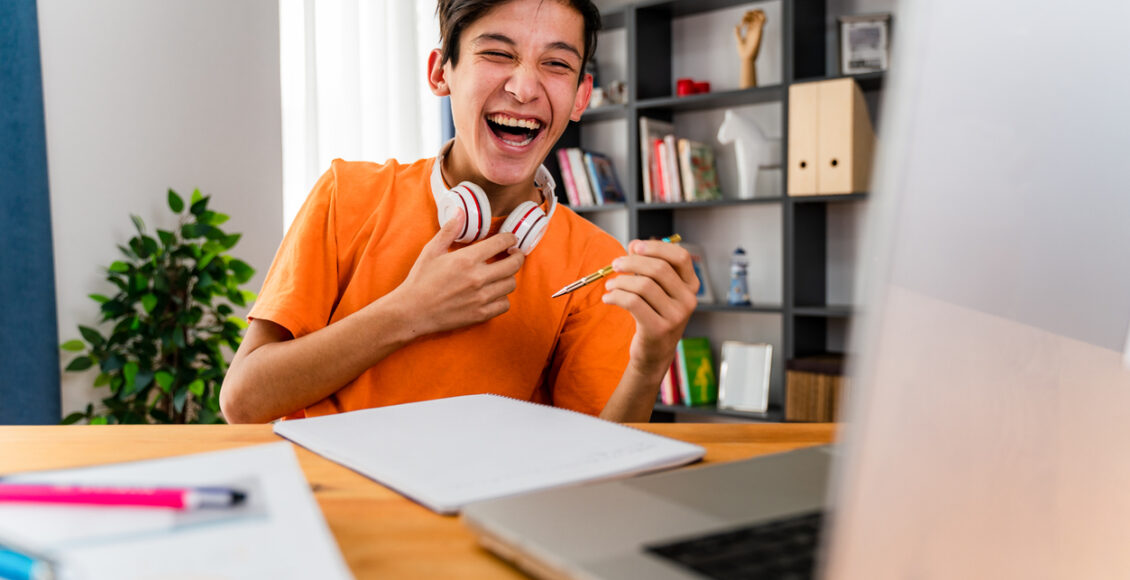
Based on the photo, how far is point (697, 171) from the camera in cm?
342

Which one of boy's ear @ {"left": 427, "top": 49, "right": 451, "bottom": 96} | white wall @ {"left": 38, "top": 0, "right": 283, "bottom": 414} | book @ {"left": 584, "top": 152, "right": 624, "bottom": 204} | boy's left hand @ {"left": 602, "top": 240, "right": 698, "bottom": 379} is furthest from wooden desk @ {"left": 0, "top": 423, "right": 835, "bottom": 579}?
book @ {"left": 584, "top": 152, "right": 624, "bottom": 204}

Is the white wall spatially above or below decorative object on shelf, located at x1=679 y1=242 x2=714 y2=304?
above

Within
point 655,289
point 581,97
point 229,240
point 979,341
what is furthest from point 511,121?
point 229,240

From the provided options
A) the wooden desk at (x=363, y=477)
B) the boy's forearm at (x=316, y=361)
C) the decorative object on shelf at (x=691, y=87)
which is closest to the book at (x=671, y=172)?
the decorative object on shelf at (x=691, y=87)

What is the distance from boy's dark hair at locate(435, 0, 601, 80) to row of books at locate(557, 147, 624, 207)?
2270 mm

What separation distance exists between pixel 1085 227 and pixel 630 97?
10.7 ft

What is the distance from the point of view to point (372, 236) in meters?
1.28

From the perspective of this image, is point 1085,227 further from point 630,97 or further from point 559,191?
point 559,191

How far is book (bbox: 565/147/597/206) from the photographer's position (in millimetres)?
3703

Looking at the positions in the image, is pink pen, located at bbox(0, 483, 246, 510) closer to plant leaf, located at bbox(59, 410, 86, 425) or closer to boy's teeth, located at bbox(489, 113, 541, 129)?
boy's teeth, located at bbox(489, 113, 541, 129)

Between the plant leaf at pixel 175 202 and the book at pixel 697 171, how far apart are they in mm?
1954

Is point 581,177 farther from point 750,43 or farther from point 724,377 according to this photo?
point 724,377

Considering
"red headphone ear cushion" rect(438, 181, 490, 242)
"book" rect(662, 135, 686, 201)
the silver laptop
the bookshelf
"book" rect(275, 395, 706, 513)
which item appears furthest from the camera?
"book" rect(662, 135, 686, 201)

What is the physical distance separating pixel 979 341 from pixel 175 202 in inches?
111
